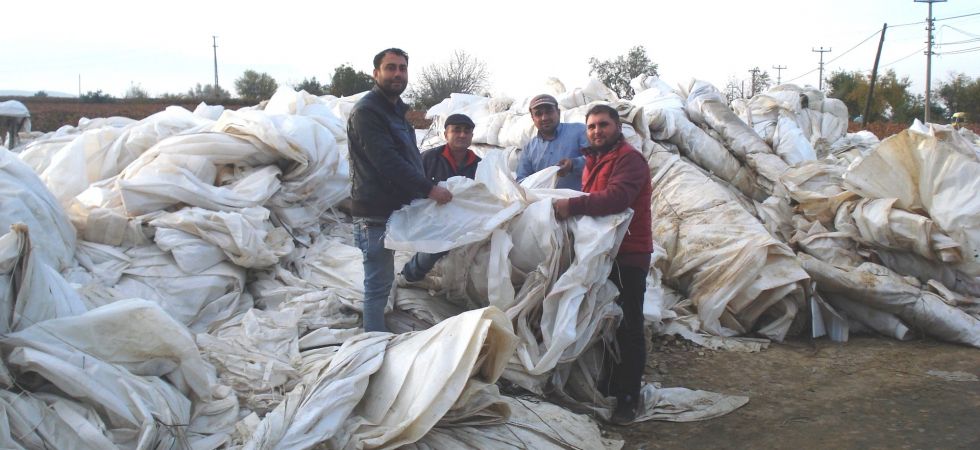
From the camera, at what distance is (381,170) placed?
111 inches

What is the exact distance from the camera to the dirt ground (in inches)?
106

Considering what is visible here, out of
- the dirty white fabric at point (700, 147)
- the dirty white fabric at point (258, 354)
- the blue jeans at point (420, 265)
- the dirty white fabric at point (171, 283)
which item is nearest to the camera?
the dirty white fabric at point (258, 354)

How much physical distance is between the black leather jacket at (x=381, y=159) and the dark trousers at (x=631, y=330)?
907 millimetres

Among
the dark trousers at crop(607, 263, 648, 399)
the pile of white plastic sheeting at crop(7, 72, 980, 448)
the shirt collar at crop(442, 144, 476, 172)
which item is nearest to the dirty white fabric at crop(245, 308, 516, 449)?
the pile of white plastic sheeting at crop(7, 72, 980, 448)

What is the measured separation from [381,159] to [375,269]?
484 millimetres

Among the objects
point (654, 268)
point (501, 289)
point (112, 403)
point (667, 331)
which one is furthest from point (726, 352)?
point (112, 403)

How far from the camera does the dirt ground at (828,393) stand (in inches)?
106

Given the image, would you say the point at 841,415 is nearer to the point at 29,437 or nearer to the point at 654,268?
the point at 654,268

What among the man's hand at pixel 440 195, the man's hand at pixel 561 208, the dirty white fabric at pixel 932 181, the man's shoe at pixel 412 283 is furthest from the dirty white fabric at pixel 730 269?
the man's hand at pixel 440 195

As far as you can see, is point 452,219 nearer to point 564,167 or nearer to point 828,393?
point 564,167

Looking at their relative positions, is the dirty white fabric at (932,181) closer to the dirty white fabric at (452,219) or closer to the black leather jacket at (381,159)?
the dirty white fabric at (452,219)

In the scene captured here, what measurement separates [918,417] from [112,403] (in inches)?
117

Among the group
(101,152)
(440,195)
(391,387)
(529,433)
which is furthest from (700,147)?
(101,152)

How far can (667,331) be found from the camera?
3.82m
